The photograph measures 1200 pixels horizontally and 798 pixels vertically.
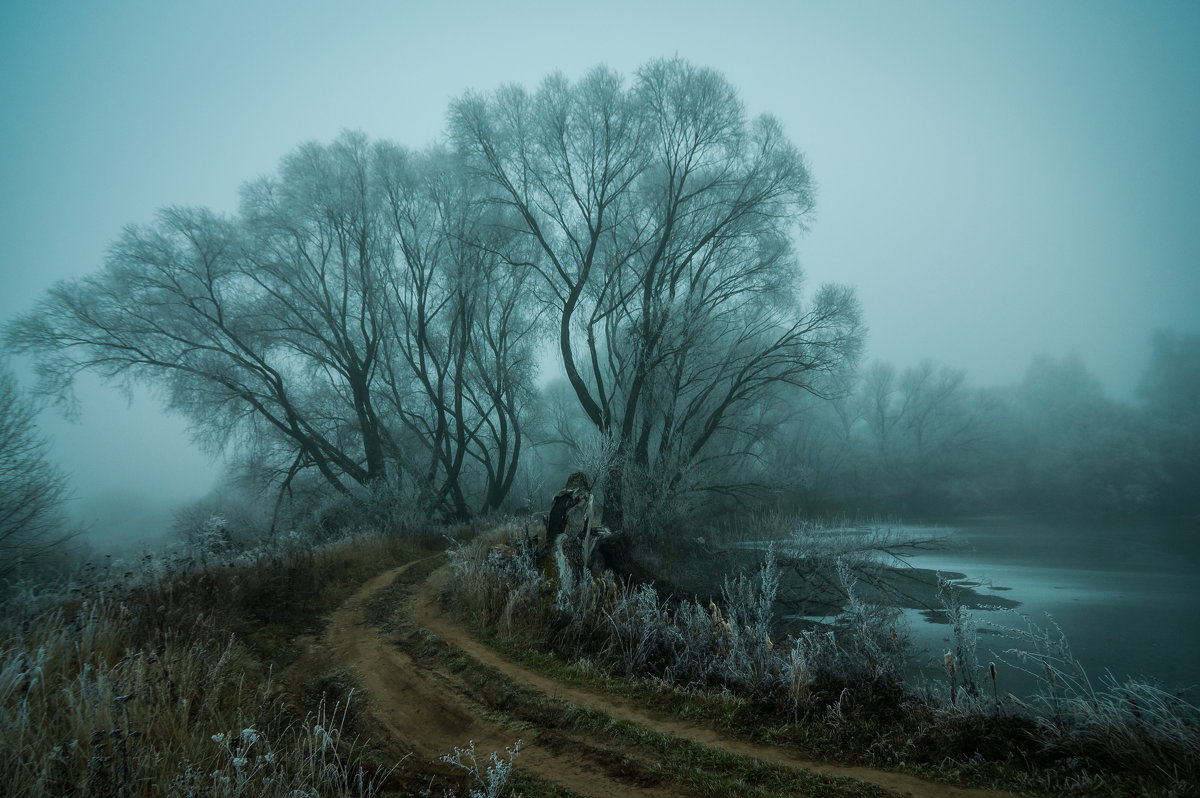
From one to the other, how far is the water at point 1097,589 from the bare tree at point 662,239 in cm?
760

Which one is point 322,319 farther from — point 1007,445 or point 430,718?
point 1007,445

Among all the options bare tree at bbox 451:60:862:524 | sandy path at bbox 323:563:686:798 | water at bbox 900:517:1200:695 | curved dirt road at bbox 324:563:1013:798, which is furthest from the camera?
bare tree at bbox 451:60:862:524

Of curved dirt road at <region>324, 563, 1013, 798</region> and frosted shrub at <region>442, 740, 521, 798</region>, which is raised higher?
frosted shrub at <region>442, 740, 521, 798</region>

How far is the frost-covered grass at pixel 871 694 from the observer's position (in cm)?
369

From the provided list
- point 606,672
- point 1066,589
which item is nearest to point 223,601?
point 606,672

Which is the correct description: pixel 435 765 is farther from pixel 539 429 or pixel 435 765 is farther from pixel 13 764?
pixel 539 429

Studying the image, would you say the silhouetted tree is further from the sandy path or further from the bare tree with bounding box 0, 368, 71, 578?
the bare tree with bounding box 0, 368, 71, 578

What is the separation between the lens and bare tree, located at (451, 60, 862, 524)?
1641 centimetres

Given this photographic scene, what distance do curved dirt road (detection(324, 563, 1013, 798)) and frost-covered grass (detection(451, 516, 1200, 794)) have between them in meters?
0.32

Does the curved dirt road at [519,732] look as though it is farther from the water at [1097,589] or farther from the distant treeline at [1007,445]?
the distant treeline at [1007,445]

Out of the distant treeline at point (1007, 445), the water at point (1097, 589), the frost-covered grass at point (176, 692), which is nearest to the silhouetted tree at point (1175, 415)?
the distant treeline at point (1007, 445)

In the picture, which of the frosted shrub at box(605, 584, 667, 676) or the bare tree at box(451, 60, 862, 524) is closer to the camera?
the frosted shrub at box(605, 584, 667, 676)

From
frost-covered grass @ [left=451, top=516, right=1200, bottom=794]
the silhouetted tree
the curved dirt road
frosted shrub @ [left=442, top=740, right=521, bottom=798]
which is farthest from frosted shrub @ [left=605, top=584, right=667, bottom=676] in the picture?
the silhouetted tree

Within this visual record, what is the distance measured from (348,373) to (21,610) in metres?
15.8
